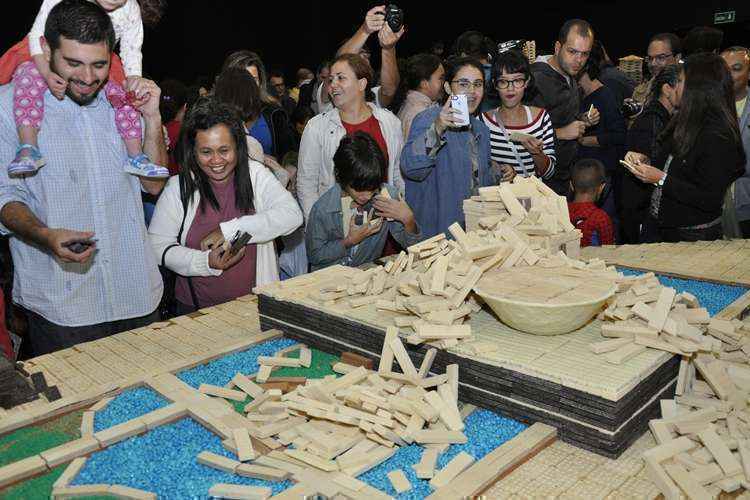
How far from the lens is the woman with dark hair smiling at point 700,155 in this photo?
3842 millimetres

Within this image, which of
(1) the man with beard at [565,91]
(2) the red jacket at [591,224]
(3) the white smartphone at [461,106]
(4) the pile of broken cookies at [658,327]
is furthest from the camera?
(1) the man with beard at [565,91]

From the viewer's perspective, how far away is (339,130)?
13.7 ft

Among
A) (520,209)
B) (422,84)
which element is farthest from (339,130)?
(520,209)

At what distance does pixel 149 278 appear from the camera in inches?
118

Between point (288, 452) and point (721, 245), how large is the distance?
3017 millimetres

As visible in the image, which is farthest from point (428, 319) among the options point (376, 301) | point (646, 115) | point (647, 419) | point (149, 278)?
point (646, 115)

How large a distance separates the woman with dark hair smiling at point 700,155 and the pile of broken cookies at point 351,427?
2636 mm

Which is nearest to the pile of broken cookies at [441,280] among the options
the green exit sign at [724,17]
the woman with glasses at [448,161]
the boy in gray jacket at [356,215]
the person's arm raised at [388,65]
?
the boy in gray jacket at [356,215]

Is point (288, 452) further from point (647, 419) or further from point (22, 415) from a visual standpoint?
point (647, 419)

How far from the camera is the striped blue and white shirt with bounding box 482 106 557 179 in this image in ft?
13.8

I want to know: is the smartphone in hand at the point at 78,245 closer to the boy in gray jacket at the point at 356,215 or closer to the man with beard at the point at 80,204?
the man with beard at the point at 80,204

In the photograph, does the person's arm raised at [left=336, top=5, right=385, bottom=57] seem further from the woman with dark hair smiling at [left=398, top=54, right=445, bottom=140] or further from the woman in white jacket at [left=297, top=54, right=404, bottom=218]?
the woman with dark hair smiling at [left=398, top=54, right=445, bottom=140]

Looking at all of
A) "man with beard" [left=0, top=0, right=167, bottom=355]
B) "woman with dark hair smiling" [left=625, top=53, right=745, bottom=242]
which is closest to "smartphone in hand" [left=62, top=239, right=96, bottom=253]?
"man with beard" [left=0, top=0, right=167, bottom=355]

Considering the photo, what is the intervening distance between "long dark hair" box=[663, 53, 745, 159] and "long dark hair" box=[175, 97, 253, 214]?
2.66m
